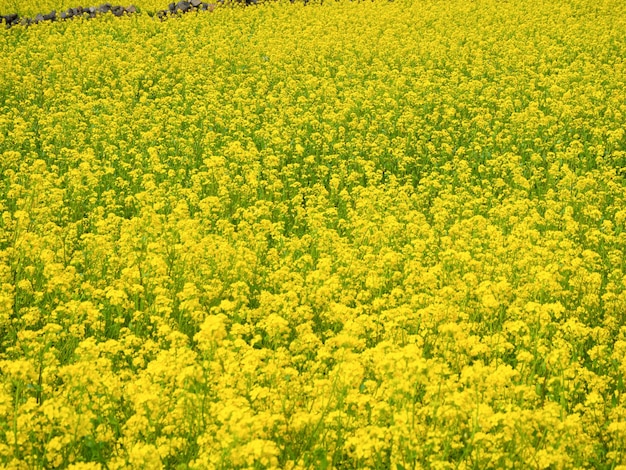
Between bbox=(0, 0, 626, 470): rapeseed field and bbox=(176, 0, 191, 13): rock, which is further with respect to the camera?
bbox=(176, 0, 191, 13): rock

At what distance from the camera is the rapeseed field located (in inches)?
194

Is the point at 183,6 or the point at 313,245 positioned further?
the point at 183,6

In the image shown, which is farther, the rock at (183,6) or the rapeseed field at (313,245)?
the rock at (183,6)

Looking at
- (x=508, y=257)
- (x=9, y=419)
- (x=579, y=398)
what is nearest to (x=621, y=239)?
(x=508, y=257)

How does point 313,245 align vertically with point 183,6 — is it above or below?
below

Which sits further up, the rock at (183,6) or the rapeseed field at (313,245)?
the rock at (183,6)

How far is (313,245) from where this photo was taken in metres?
8.88

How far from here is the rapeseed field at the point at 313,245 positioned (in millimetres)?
4930

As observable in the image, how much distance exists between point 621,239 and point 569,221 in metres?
0.63

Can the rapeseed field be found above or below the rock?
below

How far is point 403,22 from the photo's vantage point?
71.2ft

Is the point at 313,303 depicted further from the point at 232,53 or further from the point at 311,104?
the point at 232,53

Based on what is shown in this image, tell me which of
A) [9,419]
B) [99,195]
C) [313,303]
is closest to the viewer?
[9,419]

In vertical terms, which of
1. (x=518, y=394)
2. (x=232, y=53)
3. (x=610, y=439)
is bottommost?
(x=610, y=439)
